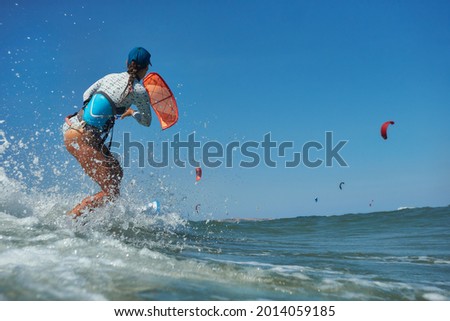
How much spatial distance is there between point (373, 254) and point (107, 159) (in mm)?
4186

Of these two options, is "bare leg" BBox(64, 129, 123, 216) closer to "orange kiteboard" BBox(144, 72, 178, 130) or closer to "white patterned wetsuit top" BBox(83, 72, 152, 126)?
"white patterned wetsuit top" BBox(83, 72, 152, 126)

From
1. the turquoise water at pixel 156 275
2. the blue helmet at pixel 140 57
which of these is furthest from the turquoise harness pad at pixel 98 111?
the turquoise water at pixel 156 275

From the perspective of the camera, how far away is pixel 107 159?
566 centimetres

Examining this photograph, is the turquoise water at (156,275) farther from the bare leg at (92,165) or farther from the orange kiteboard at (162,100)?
the orange kiteboard at (162,100)

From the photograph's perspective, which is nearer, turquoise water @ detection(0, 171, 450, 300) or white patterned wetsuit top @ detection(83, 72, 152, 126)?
turquoise water @ detection(0, 171, 450, 300)

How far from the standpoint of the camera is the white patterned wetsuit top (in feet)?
17.7

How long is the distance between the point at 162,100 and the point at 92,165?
2.33 metres

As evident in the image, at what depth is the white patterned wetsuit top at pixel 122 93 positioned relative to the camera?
539 cm

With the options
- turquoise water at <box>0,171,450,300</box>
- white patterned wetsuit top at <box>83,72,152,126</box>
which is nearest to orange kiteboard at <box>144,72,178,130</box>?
white patterned wetsuit top at <box>83,72,152,126</box>

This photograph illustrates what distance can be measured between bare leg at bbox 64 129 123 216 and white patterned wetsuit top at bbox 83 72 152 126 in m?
0.54

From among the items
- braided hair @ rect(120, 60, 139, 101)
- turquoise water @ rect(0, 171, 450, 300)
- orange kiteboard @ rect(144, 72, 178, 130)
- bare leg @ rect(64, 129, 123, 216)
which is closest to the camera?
turquoise water @ rect(0, 171, 450, 300)

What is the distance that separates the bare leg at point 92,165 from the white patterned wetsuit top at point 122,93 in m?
0.54

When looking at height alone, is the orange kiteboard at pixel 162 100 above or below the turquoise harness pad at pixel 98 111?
above
